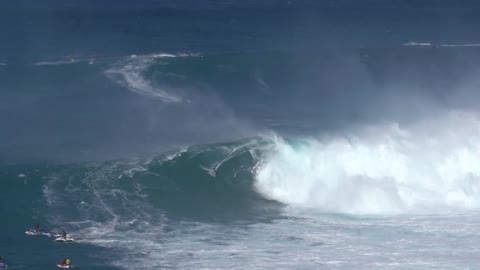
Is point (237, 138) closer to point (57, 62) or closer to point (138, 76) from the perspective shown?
point (138, 76)

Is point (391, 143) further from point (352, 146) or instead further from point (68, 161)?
point (68, 161)

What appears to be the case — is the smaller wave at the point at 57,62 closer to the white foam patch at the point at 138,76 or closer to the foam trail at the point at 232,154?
the white foam patch at the point at 138,76

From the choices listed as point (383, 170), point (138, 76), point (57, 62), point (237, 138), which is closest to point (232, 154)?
point (237, 138)

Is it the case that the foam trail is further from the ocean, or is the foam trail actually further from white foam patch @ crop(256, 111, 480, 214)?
white foam patch @ crop(256, 111, 480, 214)

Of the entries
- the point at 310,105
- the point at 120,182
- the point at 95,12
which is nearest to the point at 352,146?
the point at 310,105

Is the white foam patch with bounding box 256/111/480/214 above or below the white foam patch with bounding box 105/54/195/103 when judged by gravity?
below

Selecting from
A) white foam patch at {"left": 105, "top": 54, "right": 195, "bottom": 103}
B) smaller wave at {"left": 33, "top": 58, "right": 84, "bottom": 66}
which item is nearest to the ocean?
white foam patch at {"left": 105, "top": 54, "right": 195, "bottom": 103}
